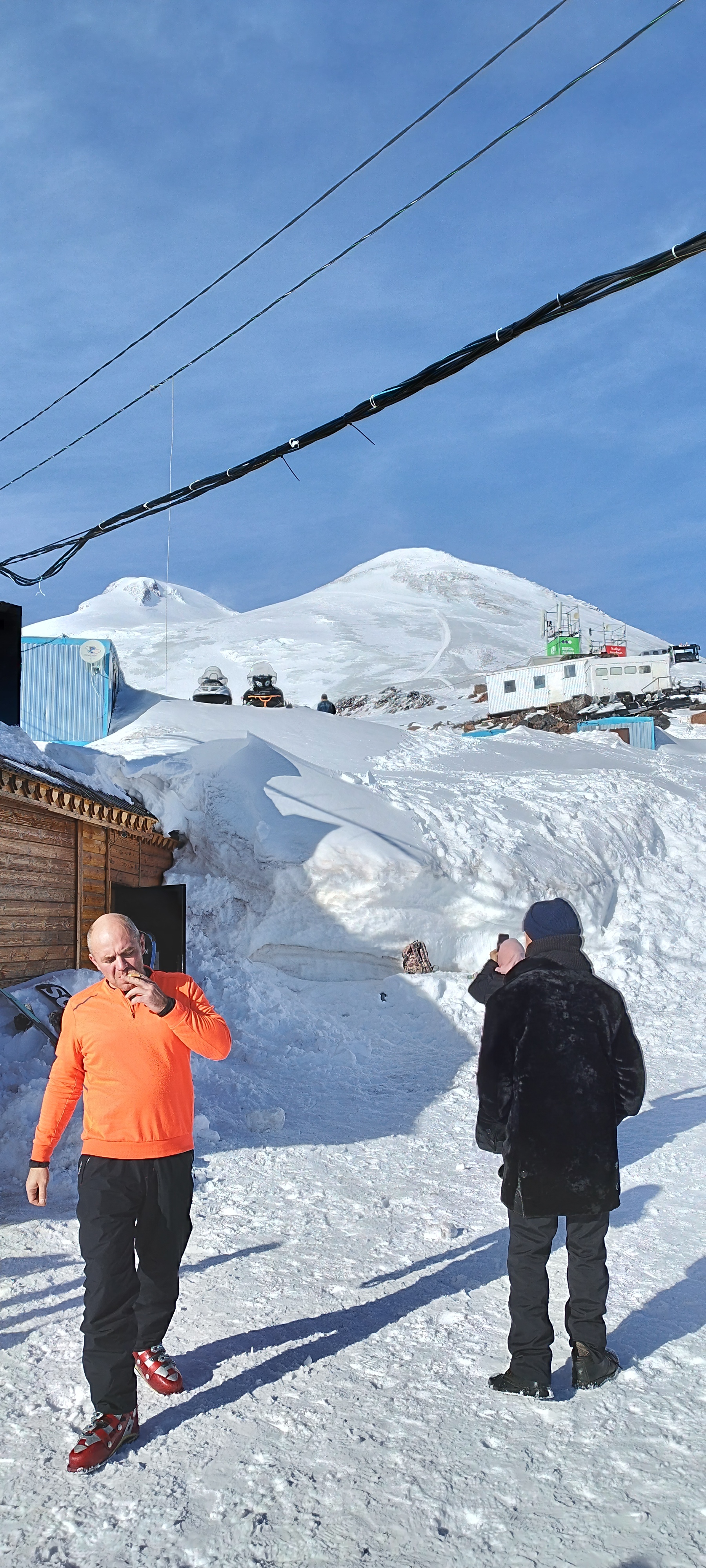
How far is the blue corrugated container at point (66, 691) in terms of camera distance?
772 inches

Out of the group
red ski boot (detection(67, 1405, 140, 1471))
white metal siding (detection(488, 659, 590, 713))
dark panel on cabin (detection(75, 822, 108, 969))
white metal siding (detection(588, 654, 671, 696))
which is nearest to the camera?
red ski boot (detection(67, 1405, 140, 1471))

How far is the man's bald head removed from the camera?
3334mm

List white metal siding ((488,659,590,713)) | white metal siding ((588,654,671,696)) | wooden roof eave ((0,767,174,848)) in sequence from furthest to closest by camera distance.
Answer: white metal siding ((588,654,671,696)) → white metal siding ((488,659,590,713)) → wooden roof eave ((0,767,174,848))

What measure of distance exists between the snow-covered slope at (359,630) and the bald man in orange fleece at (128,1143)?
61.3 meters

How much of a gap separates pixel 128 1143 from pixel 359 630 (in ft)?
353

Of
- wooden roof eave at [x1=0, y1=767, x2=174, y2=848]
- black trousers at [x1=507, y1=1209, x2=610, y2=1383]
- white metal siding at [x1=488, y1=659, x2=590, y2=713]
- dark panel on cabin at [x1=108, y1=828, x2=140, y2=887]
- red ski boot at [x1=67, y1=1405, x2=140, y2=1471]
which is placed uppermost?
white metal siding at [x1=488, y1=659, x2=590, y2=713]

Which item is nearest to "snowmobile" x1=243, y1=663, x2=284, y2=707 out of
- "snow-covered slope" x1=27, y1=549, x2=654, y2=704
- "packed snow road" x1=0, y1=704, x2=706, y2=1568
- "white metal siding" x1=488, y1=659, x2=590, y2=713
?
"packed snow road" x1=0, y1=704, x2=706, y2=1568

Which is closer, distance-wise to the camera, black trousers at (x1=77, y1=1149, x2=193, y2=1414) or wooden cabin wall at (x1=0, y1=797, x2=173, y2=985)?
black trousers at (x1=77, y1=1149, x2=193, y2=1414)

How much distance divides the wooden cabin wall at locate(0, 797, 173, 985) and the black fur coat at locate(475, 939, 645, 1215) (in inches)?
240

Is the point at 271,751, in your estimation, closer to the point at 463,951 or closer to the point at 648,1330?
the point at 463,951

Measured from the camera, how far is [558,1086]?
3.52 m

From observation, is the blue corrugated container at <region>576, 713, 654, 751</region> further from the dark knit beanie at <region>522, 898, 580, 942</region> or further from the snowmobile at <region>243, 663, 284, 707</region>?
the dark knit beanie at <region>522, 898, 580, 942</region>

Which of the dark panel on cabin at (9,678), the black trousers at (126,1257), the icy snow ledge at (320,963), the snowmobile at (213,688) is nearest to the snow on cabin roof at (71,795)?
the dark panel on cabin at (9,678)

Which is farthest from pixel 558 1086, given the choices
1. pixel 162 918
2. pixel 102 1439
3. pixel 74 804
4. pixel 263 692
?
pixel 263 692
